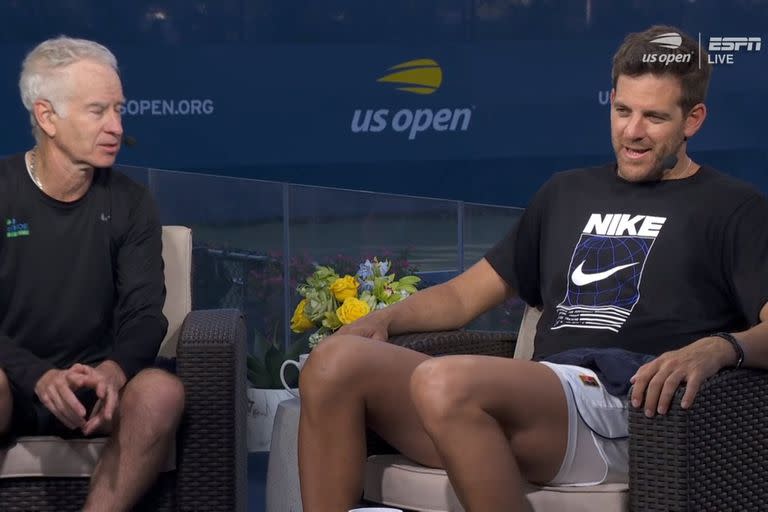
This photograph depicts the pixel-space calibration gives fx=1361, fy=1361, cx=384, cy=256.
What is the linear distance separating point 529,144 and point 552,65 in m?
0.34

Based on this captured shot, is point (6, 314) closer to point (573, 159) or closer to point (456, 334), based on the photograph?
point (456, 334)

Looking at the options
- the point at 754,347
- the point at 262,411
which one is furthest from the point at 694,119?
the point at 262,411

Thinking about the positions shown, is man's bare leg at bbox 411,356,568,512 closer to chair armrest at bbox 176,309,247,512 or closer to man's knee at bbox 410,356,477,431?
man's knee at bbox 410,356,477,431

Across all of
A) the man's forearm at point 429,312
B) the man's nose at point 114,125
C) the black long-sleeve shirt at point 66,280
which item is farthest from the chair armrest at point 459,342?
the man's nose at point 114,125

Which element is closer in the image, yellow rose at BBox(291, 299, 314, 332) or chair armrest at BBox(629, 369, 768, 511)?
chair armrest at BBox(629, 369, 768, 511)

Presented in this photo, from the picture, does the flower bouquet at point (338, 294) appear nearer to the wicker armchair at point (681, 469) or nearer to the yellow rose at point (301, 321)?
the yellow rose at point (301, 321)

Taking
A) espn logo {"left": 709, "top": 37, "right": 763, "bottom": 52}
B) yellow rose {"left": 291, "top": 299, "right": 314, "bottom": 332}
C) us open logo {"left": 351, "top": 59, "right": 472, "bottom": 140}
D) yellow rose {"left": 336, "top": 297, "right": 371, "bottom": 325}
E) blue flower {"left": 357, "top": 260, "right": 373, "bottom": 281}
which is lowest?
yellow rose {"left": 291, "top": 299, "right": 314, "bottom": 332}

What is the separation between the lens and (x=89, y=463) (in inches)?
101

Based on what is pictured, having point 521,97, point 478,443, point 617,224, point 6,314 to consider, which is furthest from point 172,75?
point 478,443

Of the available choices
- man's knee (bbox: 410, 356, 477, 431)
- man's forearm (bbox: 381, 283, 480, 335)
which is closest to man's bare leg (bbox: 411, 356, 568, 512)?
man's knee (bbox: 410, 356, 477, 431)

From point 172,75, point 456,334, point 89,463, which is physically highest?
point 172,75

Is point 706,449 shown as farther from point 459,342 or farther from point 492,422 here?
point 459,342

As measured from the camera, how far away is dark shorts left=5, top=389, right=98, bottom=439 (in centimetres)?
260

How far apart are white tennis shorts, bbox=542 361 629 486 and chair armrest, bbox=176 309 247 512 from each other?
652 millimetres
